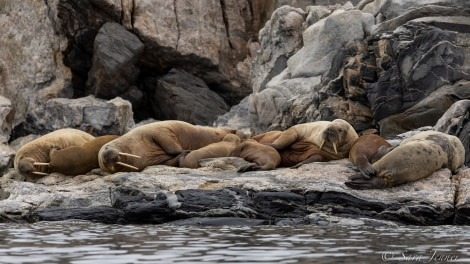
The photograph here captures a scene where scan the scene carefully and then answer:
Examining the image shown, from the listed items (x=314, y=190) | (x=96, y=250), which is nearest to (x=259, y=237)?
(x=96, y=250)

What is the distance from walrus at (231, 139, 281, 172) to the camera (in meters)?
11.1

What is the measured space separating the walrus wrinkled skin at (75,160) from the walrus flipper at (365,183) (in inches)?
157

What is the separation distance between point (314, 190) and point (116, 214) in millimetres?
2400

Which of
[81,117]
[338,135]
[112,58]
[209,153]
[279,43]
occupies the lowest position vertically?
[81,117]

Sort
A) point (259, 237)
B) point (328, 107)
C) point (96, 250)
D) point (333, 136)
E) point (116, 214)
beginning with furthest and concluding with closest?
point (328, 107)
point (333, 136)
point (116, 214)
point (259, 237)
point (96, 250)

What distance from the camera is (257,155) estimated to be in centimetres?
1144

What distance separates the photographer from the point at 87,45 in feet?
88.3

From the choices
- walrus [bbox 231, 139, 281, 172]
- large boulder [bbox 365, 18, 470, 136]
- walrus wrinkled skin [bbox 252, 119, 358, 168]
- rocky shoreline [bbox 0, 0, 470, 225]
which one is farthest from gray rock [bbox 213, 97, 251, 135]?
walrus [bbox 231, 139, 281, 172]

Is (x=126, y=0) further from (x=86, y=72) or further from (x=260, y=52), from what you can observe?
(x=260, y=52)

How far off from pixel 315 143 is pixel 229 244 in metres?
4.83

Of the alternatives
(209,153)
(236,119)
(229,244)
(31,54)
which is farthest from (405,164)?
(31,54)

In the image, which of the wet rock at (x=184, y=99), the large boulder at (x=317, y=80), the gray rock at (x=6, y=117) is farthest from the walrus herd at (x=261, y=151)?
the wet rock at (x=184, y=99)

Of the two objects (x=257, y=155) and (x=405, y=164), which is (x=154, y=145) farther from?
(x=405, y=164)

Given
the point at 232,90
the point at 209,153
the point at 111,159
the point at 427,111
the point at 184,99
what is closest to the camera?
the point at 111,159
